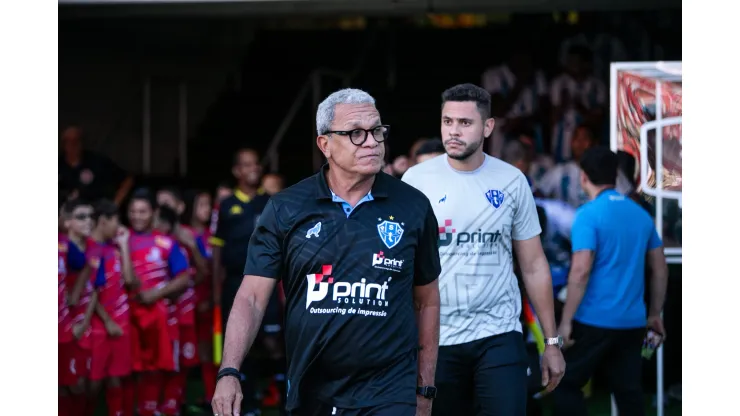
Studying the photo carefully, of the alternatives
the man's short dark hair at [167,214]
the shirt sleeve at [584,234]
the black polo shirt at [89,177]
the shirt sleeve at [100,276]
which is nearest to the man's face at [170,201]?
the man's short dark hair at [167,214]

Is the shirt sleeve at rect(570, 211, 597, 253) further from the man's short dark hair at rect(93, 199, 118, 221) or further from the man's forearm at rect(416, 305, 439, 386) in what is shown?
the man's short dark hair at rect(93, 199, 118, 221)

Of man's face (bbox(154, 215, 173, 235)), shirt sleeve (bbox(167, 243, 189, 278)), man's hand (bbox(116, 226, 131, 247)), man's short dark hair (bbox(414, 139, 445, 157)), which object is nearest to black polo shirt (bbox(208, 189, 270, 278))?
shirt sleeve (bbox(167, 243, 189, 278))

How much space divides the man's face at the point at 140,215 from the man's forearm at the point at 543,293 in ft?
14.1

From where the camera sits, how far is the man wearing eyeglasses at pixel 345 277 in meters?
4.86

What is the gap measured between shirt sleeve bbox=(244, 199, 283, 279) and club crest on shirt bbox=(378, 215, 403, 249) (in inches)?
16.4

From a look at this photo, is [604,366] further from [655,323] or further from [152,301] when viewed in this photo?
[152,301]

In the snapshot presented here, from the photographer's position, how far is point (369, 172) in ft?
16.1

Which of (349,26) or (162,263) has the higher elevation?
(349,26)

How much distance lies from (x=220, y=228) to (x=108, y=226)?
100cm

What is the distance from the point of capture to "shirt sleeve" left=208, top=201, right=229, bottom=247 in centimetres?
984
